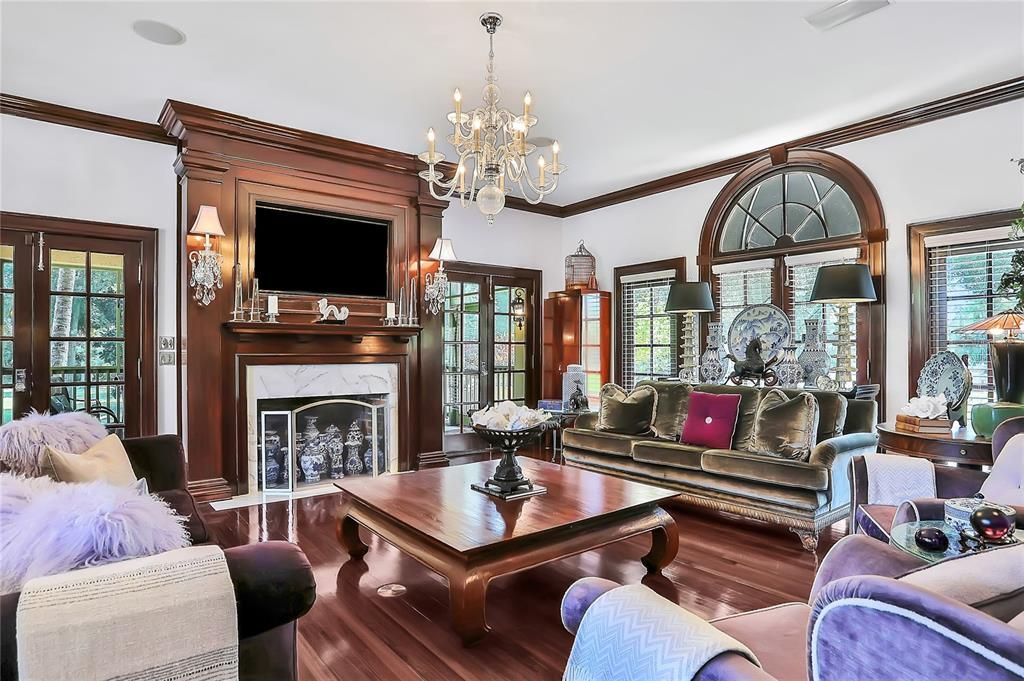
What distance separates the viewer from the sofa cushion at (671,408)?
470cm

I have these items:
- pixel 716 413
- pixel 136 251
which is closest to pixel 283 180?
pixel 136 251

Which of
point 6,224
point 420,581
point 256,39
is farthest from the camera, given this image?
point 6,224

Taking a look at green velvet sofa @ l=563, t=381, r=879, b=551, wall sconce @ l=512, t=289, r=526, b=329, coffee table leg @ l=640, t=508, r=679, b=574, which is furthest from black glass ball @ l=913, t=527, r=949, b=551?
wall sconce @ l=512, t=289, r=526, b=329

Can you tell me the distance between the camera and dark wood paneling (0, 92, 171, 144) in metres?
4.15

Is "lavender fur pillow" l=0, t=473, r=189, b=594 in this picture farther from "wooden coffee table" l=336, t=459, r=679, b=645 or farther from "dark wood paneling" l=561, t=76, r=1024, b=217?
"dark wood paneling" l=561, t=76, r=1024, b=217

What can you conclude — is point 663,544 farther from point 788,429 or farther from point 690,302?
point 690,302

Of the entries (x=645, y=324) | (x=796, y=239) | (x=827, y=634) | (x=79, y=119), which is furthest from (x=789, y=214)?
(x=79, y=119)

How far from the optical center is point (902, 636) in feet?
2.66

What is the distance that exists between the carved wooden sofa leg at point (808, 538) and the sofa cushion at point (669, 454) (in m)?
0.74

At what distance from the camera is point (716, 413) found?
430 centimetres

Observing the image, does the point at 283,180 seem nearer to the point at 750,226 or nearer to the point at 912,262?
the point at 750,226

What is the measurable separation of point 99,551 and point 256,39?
9.96ft

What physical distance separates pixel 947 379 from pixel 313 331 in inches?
177

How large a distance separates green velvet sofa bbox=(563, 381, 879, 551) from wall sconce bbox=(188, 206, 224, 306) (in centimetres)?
315
